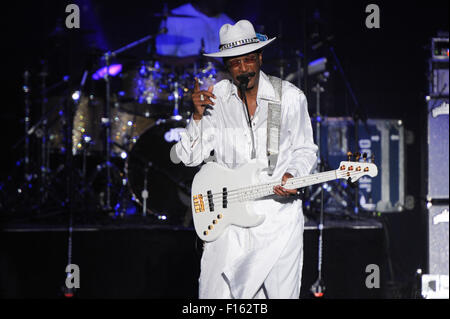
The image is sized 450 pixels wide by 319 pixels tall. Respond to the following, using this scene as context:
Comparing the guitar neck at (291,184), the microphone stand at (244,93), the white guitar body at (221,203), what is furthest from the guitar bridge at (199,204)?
the microphone stand at (244,93)

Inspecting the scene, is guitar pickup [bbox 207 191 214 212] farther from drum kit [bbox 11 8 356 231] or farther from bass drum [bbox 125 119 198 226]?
bass drum [bbox 125 119 198 226]

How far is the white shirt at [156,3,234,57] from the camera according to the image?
7055 millimetres

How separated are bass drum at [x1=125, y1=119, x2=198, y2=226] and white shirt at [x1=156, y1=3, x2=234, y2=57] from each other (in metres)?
0.97

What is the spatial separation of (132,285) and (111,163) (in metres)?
1.63

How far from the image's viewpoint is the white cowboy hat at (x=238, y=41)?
3.77 meters

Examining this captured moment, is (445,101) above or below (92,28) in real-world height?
below

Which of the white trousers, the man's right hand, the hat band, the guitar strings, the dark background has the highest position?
the dark background

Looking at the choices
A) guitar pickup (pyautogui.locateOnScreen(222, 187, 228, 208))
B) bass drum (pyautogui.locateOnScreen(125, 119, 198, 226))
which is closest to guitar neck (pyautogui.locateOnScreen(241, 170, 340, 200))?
guitar pickup (pyautogui.locateOnScreen(222, 187, 228, 208))

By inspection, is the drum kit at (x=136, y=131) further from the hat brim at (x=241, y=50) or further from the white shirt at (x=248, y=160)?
the hat brim at (x=241, y=50)

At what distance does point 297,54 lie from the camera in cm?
636

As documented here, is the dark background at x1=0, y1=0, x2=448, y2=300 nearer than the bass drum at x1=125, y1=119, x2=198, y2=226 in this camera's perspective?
Yes

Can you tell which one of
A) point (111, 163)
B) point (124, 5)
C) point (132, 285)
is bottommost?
point (132, 285)
